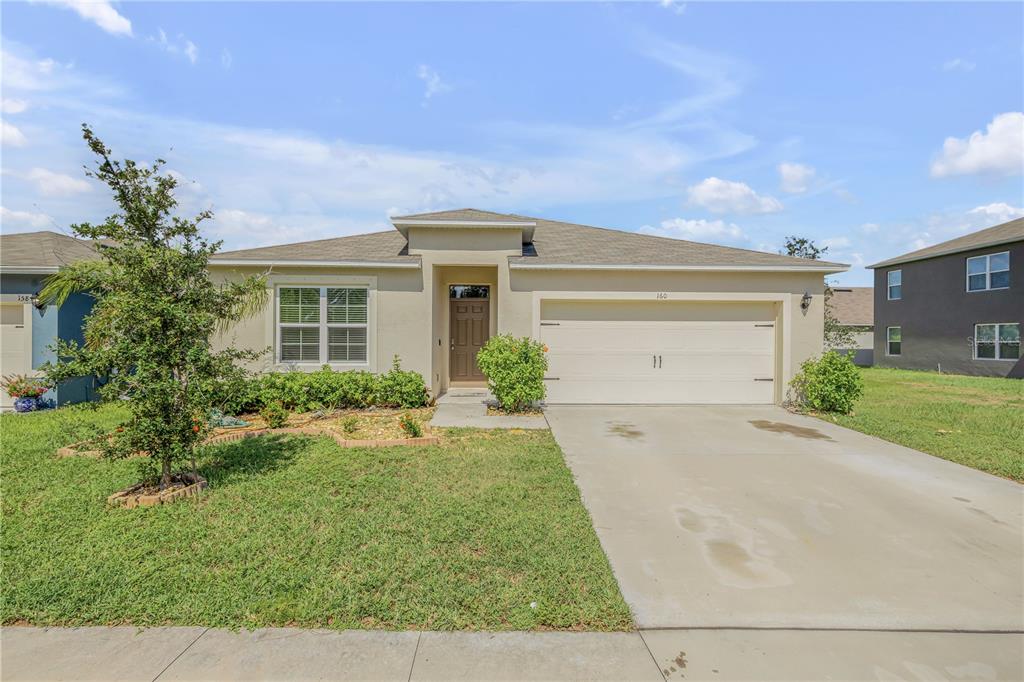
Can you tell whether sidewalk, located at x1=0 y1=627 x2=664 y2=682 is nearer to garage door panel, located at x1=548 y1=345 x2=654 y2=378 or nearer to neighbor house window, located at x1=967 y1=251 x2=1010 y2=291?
garage door panel, located at x1=548 y1=345 x2=654 y2=378

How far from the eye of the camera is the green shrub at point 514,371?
884cm

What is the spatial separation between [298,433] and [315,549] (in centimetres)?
409

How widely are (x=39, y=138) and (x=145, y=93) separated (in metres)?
1.99

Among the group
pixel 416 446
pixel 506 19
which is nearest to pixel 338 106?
pixel 506 19

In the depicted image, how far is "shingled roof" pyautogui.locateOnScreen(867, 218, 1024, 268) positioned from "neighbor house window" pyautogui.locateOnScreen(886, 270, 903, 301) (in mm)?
653

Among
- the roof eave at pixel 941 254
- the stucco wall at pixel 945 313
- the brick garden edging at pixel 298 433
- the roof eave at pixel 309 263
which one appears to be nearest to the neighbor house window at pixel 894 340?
the stucco wall at pixel 945 313

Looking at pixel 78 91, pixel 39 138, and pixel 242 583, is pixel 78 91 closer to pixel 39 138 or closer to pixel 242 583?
pixel 39 138

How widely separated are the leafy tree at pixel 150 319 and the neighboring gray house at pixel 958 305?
25189mm

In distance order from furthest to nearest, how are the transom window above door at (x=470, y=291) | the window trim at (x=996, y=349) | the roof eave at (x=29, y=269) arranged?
the window trim at (x=996, y=349) < the transom window above door at (x=470, y=291) < the roof eave at (x=29, y=269)

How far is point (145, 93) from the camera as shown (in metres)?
8.98

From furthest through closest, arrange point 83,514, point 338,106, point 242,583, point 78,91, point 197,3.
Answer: point 338,106, point 78,91, point 197,3, point 83,514, point 242,583

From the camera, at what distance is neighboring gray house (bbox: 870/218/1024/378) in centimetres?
1803

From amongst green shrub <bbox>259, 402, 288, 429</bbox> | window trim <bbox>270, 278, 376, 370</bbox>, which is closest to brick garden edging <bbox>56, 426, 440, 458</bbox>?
green shrub <bbox>259, 402, 288, 429</bbox>

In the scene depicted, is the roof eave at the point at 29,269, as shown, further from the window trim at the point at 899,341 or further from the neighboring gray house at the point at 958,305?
the window trim at the point at 899,341
